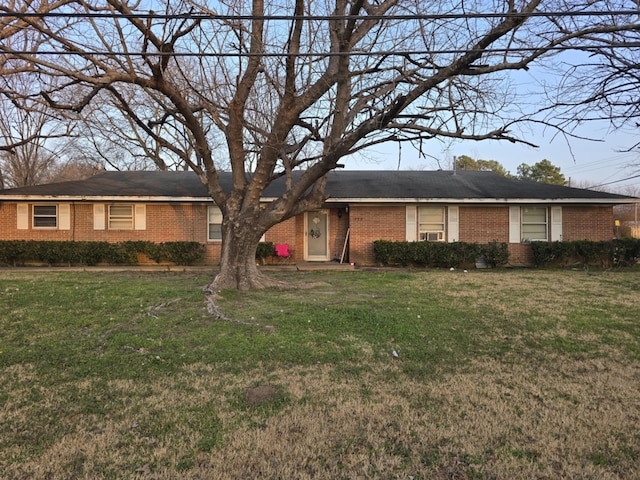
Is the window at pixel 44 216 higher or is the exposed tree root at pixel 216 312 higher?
the window at pixel 44 216

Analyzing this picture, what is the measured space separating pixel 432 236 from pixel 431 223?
0.51m

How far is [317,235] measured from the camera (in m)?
16.3

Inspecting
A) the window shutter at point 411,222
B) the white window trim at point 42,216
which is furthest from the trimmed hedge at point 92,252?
the window shutter at point 411,222

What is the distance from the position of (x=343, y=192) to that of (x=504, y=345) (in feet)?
34.2

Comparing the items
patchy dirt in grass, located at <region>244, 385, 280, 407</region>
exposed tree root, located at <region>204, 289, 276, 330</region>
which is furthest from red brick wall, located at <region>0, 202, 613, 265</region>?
patchy dirt in grass, located at <region>244, 385, 280, 407</region>

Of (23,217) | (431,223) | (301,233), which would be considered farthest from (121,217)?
(431,223)

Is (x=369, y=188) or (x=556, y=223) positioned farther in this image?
(x=369, y=188)

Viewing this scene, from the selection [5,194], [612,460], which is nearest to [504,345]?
[612,460]

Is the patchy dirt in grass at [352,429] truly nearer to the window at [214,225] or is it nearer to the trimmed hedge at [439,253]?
the trimmed hedge at [439,253]

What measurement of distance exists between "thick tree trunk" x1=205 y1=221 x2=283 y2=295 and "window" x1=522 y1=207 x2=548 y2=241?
11.0m

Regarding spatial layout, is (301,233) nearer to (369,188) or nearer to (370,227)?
(370,227)

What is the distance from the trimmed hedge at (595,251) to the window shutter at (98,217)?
1640 cm

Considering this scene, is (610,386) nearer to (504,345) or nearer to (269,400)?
(504,345)

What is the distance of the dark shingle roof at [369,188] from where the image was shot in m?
14.5
